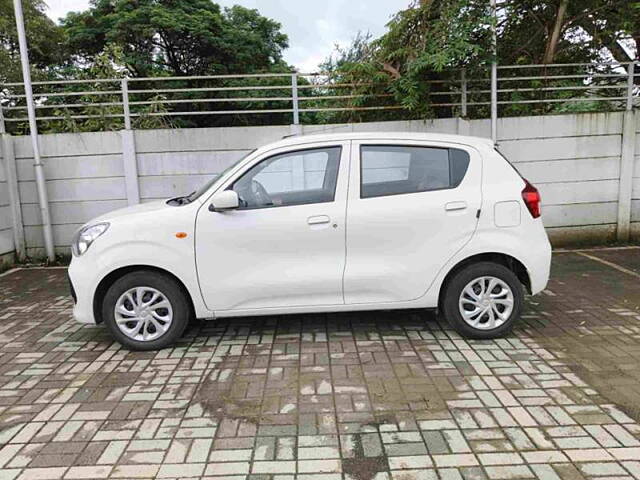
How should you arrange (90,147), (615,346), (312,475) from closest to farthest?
1. (312,475)
2. (615,346)
3. (90,147)

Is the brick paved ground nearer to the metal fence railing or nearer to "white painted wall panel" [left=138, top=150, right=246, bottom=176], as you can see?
"white painted wall panel" [left=138, top=150, right=246, bottom=176]

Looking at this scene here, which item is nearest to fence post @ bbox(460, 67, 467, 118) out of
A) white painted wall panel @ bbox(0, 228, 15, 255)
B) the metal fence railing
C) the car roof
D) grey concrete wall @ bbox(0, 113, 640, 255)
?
the metal fence railing

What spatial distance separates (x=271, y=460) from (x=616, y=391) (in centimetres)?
230

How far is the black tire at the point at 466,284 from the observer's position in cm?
418

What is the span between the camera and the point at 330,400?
3.26m

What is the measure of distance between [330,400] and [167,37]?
20635 millimetres

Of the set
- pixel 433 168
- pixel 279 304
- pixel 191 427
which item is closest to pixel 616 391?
pixel 433 168

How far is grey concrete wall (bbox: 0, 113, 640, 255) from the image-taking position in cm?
755

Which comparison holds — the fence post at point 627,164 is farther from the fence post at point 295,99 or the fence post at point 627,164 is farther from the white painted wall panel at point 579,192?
the fence post at point 295,99

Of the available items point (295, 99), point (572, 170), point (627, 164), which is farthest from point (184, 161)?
point (627, 164)

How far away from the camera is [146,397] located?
11.1ft

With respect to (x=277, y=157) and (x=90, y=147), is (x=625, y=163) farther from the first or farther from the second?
(x=90, y=147)

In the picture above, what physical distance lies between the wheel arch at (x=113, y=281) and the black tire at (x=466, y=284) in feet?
7.05

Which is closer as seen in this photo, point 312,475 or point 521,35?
point 312,475
